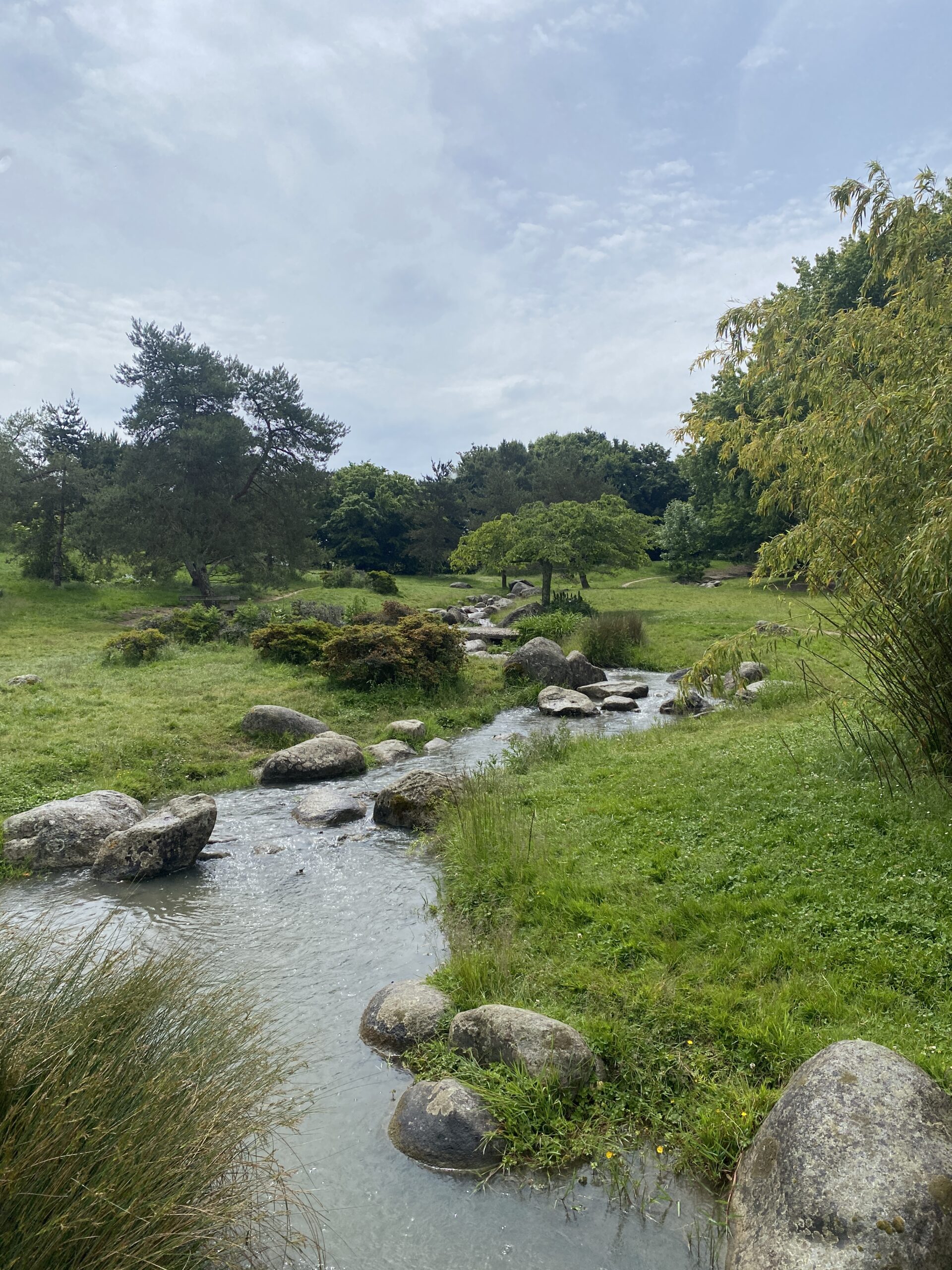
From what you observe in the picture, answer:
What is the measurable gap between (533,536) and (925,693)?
25581 millimetres

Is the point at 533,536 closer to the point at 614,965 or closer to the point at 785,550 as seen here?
the point at 785,550

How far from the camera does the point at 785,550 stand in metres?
9.64

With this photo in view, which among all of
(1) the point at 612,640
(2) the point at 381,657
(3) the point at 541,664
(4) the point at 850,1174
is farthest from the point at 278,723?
(4) the point at 850,1174

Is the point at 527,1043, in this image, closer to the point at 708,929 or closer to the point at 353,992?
the point at 353,992

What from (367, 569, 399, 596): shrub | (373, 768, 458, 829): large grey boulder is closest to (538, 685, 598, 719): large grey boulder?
(373, 768, 458, 829): large grey boulder

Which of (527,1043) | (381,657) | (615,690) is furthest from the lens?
(615,690)

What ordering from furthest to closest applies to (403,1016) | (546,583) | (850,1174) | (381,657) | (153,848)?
1. (546,583)
2. (381,657)
3. (153,848)
4. (403,1016)
5. (850,1174)

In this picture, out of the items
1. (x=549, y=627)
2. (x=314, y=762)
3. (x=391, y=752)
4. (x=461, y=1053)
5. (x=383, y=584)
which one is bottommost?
(x=391, y=752)

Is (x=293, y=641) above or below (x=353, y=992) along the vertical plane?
above

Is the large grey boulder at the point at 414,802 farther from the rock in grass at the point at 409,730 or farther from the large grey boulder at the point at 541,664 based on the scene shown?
the large grey boulder at the point at 541,664

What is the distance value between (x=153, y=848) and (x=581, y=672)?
46.1ft

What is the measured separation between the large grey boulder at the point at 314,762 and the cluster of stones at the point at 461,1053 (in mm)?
7700

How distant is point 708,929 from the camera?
6824mm

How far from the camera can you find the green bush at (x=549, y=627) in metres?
26.9
